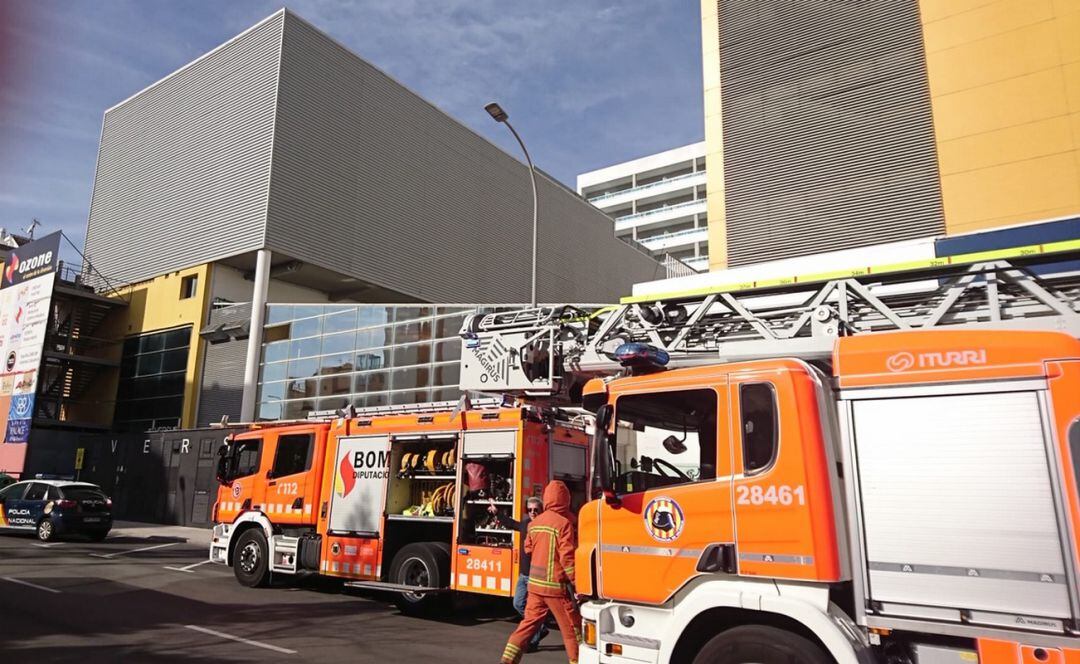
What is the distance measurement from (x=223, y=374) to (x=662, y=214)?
48110 mm

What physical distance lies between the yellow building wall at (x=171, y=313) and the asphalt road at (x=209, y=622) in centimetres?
1511

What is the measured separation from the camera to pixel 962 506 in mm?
4070

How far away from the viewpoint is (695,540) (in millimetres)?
4770

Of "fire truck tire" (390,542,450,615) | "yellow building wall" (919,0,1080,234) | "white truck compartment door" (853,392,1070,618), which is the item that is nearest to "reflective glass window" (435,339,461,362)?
"fire truck tire" (390,542,450,615)

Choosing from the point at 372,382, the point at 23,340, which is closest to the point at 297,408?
the point at 372,382

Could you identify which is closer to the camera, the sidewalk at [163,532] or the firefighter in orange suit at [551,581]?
the firefighter in orange suit at [551,581]

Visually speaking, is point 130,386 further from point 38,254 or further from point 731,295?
point 731,295

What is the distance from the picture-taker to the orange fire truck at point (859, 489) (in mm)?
3914

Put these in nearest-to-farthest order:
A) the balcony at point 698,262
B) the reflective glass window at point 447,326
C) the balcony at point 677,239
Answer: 1. the reflective glass window at point 447,326
2. the balcony at point 698,262
3. the balcony at point 677,239

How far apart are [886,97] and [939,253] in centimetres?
677

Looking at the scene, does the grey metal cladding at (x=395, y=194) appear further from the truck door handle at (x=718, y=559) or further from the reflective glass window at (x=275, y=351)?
the truck door handle at (x=718, y=559)

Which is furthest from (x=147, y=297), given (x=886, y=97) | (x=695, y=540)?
(x=695, y=540)

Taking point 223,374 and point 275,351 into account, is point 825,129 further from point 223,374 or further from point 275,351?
point 223,374

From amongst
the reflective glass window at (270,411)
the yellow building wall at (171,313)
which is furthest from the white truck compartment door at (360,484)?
the yellow building wall at (171,313)
